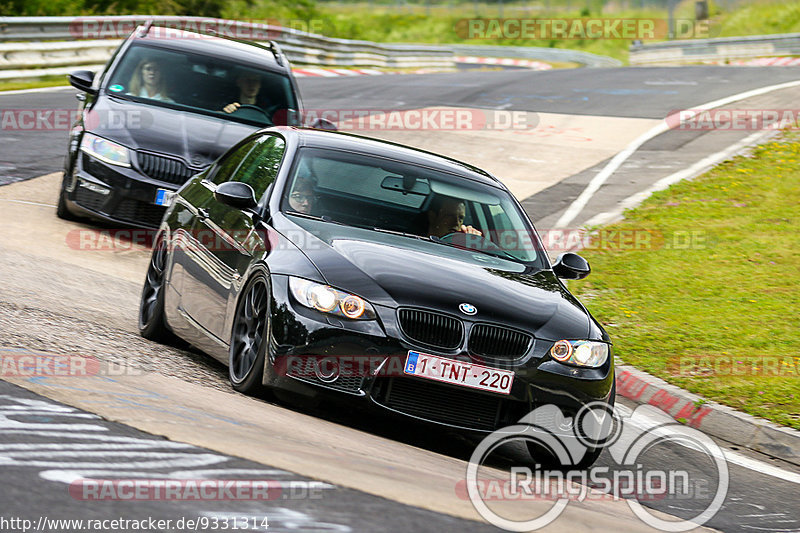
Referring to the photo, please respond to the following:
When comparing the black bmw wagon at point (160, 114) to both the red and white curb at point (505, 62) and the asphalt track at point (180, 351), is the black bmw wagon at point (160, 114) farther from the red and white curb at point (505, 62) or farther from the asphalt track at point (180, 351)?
the red and white curb at point (505, 62)

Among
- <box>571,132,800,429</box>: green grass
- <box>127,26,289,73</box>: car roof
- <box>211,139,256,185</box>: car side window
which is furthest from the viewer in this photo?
<box>127,26,289,73</box>: car roof

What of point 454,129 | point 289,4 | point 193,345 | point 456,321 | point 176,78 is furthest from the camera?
point 289,4

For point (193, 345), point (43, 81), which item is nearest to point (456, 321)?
point (193, 345)

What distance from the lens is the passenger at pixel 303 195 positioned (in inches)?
289

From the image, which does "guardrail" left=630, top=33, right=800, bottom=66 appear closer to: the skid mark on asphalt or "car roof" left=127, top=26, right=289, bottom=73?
"car roof" left=127, top=26, right=289, bottom=73

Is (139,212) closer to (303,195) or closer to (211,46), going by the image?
(211,46)

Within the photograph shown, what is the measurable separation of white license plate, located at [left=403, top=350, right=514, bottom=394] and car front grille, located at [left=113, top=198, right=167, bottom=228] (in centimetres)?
552

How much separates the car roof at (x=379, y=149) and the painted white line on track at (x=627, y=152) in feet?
22.0

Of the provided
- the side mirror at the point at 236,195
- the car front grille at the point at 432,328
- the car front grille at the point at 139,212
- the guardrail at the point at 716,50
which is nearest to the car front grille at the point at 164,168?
the car front grille at the point at 139,212

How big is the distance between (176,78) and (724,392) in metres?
6.61

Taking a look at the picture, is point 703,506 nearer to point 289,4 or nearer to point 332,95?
point 332,95

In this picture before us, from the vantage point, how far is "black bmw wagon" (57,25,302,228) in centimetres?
1107

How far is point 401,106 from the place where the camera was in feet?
80.8

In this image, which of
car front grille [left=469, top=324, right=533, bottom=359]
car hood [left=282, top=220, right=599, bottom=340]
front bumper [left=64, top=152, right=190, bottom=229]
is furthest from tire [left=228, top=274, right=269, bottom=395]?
front bumper [left=64, top=152, right=190, bottom=229]
